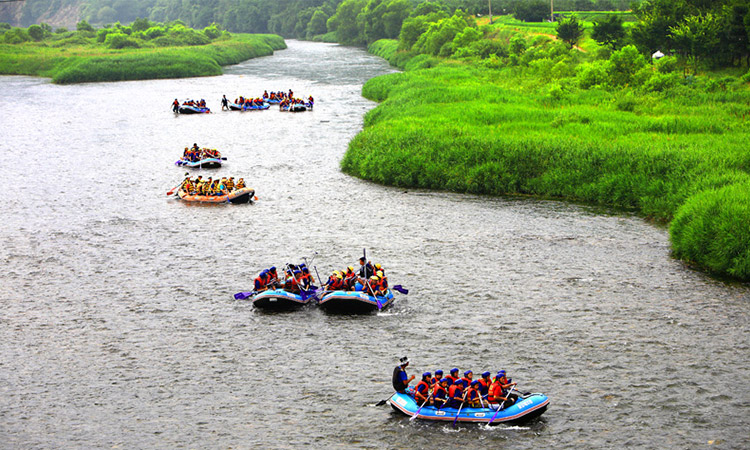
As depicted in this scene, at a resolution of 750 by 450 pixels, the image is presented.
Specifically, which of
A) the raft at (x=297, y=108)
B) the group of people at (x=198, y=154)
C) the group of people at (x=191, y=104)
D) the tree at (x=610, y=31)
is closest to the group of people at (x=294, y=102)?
the raft at (x=297, y=108)

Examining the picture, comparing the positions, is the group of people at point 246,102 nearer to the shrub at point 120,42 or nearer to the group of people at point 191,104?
the group of people at point 191,104

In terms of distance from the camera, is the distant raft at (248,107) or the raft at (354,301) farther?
the distant raft at (248,107)

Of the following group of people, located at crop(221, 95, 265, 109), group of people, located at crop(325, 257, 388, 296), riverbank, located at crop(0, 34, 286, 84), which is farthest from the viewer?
riverbank, located at crop(0, 34, 286, 84)

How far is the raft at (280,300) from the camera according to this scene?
3025 cm

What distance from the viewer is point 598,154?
44.7 metres

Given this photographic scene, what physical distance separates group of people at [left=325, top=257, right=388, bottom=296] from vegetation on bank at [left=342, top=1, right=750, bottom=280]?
15.1 metres

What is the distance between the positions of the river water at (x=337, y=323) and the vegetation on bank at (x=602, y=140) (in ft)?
5.84

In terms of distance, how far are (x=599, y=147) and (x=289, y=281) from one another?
24.3 metres

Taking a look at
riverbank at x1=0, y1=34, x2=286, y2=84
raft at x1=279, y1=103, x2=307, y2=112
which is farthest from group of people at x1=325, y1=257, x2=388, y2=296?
riverbank at x1=0, y1=34, x2=286, y2=84

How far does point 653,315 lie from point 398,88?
55.1 metres

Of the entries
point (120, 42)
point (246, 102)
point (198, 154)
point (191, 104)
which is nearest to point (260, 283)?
point (198, 154)

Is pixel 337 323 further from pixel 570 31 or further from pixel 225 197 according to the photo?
pixel 570 31

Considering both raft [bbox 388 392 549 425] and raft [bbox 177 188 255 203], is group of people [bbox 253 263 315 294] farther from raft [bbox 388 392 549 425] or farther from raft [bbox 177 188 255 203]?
raft [bbox 177 188 255 203]

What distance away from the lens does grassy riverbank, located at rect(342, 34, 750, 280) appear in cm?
3500
